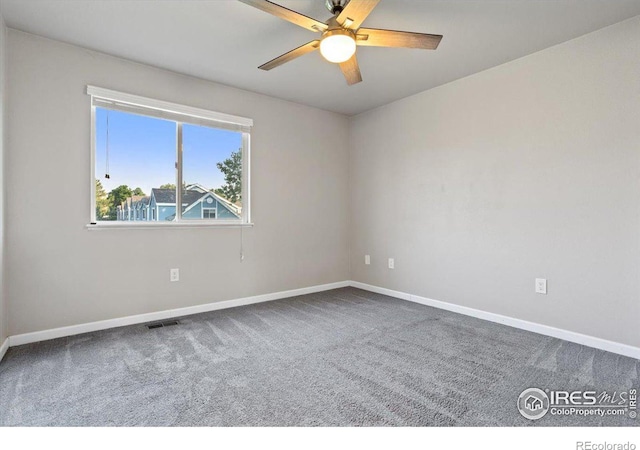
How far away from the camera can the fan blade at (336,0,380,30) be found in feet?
5.45

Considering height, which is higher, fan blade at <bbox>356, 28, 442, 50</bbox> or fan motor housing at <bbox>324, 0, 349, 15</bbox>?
fan motor housing at <bbox>324, 0, 349, 15</bbox>

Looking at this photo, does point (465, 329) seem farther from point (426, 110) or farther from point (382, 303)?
point (426, 110)

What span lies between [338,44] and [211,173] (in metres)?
2.05

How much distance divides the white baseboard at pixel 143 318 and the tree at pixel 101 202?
93cm

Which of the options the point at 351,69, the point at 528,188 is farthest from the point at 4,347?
the point at 528,188

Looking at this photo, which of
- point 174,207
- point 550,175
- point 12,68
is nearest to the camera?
point 12,68

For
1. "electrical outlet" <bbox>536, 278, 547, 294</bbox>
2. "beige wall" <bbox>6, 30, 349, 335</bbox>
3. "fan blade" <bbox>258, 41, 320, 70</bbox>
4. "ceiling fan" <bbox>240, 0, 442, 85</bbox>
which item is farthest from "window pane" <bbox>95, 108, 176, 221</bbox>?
"electrical outlet" <bbox>536, 278, 547, 294</bbox>

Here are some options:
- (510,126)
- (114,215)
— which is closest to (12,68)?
(114,215)

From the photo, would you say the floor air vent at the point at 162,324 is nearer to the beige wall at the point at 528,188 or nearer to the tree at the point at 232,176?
the tree at the point at 232,176

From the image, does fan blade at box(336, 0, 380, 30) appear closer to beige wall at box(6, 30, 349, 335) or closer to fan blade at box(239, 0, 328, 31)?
fan blade at box(239, 0, 328, 31)

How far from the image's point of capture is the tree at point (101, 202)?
280 centimetres

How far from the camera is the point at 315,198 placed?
423 centimetres

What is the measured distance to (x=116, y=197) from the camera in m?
2.90

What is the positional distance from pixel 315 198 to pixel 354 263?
1.09 m
